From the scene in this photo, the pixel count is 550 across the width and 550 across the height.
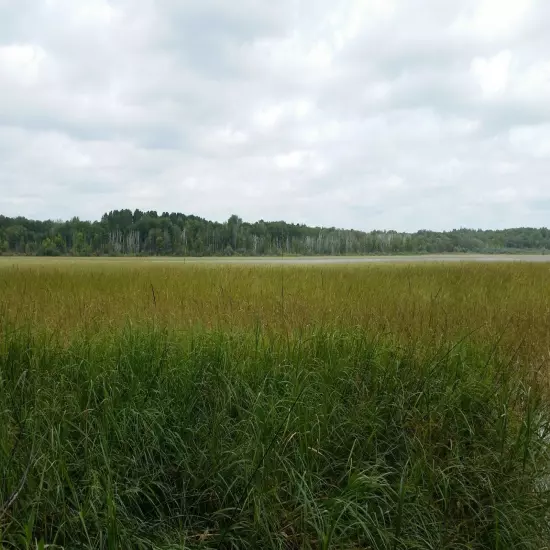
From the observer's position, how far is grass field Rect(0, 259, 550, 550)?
6.36 ft

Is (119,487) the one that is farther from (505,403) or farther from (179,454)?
(505,403)

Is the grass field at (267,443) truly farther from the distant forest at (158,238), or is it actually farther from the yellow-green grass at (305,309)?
the distant forest at (158,238)

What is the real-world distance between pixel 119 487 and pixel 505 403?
2.39 meters

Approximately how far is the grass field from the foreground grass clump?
14 mm

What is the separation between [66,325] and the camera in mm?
4672

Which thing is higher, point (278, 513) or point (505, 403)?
point (505, 403)

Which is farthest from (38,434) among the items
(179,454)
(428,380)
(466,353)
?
(466,353)

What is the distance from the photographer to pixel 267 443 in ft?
7.61

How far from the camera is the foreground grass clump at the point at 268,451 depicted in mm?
1929

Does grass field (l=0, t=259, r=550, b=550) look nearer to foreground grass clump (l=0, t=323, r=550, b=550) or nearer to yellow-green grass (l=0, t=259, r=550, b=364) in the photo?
foreground grass clump (l=0, t=323, r=550, b=550)

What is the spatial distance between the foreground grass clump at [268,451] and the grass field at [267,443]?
0.04 ft

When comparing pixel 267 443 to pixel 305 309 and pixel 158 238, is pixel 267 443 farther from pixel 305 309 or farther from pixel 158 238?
pixel 158 238

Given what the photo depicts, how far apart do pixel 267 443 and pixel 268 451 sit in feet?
0.78

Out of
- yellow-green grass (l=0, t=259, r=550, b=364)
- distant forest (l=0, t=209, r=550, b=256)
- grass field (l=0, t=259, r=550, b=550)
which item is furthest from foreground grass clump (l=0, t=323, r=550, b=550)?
distant forest (l=0, t=209, r=550, b=256)
